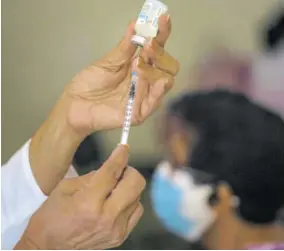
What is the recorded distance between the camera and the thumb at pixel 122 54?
0.65 meters

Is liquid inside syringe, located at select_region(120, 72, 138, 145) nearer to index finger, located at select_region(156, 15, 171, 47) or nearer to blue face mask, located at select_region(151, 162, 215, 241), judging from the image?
index finger, located at select_region(156, 15, 171, 47)

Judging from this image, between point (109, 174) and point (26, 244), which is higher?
point (109, 174)

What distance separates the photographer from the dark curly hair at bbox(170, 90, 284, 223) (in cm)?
100

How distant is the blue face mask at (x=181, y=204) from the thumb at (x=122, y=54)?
0.36 metres

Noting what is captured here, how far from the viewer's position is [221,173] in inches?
39.5

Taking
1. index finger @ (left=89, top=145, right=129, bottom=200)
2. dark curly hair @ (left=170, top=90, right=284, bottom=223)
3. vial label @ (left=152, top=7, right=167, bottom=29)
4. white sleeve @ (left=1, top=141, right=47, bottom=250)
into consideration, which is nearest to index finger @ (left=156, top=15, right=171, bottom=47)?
vial label @ (left=152, top=7, right=167, bottom=29)

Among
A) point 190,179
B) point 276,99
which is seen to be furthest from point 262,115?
point 190,179

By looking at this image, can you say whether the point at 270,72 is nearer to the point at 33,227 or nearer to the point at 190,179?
the point at 190,179

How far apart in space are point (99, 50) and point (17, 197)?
28 cm

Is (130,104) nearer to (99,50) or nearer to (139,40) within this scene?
(139,40)

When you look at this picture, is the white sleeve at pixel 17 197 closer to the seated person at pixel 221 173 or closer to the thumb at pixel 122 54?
the thumb at pixel 122 54

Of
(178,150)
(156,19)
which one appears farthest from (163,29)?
(178,150)

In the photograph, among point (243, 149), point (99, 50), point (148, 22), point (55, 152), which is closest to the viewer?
point (148, 22)

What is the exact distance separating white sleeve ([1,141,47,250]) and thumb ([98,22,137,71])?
18 cm
